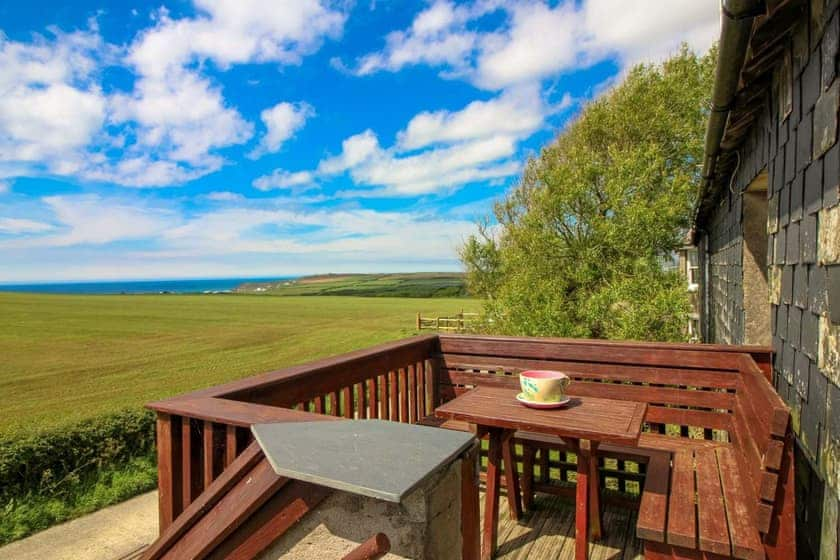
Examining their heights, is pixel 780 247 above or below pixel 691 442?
above

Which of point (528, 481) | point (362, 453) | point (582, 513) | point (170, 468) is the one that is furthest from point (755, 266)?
point (170, 468)

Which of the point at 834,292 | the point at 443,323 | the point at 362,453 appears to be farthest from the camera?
the point at 443,323

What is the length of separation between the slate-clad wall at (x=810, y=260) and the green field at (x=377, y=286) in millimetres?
36344

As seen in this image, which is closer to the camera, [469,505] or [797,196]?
[469,505]

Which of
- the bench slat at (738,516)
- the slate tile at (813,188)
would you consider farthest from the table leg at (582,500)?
the slate tile at (813,188)

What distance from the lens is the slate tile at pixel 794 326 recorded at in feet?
6.58

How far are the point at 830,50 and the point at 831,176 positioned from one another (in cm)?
41

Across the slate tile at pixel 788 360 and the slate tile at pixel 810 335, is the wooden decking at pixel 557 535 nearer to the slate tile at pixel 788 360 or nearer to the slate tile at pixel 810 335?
the slate tile at pixel 788 360

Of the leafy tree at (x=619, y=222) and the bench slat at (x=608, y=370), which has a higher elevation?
the leafy tree at (x=619, y=222)

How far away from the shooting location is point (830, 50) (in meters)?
1.52

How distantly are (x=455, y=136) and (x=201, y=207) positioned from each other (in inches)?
1557

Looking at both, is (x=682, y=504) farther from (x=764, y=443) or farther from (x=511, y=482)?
(x=511, y=482)

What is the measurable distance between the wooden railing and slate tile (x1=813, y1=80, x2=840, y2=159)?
4.93 feet

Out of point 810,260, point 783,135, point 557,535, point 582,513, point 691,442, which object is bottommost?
point 557,535
